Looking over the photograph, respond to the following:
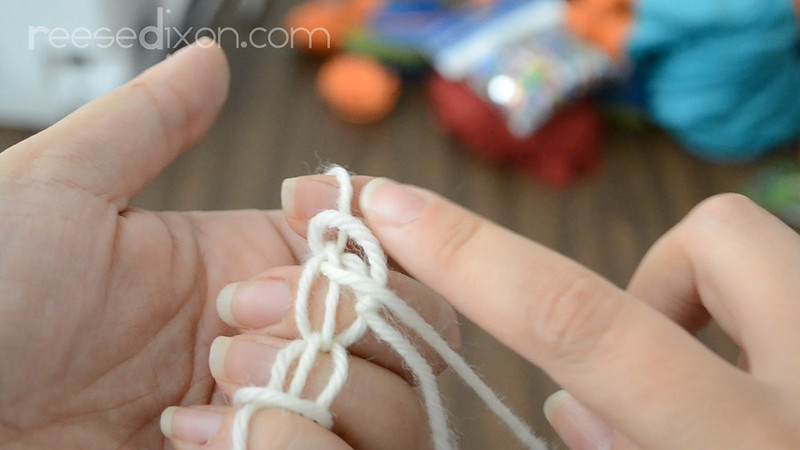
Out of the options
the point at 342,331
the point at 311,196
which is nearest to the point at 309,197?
the point at 311,196

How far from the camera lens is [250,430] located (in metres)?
0.51

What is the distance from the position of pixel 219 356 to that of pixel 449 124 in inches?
35.6

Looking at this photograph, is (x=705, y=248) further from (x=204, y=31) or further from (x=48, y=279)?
(x=204, y=31)

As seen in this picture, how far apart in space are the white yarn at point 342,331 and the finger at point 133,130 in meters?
0.17

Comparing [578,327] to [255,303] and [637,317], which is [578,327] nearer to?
A: [637,317]

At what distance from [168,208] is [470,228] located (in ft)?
2.96

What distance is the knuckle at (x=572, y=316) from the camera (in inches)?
16.5

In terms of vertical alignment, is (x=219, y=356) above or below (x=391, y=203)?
below

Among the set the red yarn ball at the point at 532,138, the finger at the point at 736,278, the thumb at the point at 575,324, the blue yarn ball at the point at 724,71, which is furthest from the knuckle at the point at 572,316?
the blue yarn ball at the point at 724,71

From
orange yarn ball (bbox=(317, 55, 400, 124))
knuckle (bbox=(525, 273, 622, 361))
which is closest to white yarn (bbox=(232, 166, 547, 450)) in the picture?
knuckle (bbox=(525, 273, 622, 361))

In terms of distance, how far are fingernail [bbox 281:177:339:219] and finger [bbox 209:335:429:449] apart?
0.11 meters

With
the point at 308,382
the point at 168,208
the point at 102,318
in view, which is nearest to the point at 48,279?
the point at 102,318

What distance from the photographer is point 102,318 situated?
1.85 ft

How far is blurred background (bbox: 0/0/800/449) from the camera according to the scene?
4.20 feet
